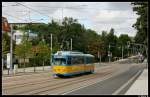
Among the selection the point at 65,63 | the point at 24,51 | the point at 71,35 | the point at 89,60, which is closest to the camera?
the point at 65,63

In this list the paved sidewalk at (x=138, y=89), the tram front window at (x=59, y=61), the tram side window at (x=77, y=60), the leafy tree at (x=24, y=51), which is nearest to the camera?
the paved sidewalk at (x=138, y=89)

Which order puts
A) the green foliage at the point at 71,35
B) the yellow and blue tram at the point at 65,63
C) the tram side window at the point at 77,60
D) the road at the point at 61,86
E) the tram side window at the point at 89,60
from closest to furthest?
the road at the point at 61,86, the yellow and blue tram at the point at 65,63, the tram side window at the point at 77,60, the tram side window at the point at 89,60, the green foliage at the point at 71,35

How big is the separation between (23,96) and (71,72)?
77.8 feet

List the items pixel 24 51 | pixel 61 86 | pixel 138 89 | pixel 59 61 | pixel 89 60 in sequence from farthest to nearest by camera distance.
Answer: pixel 24 51 → pixel 89 60 → pixel 59 61 → pixel 61 86 → pixel 138 89

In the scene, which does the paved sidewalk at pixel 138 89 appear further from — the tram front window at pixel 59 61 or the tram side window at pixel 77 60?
the tram side window at pixel 77 60

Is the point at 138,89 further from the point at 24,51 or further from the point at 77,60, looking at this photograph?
the point at 24,51

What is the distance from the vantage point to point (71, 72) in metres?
44.9

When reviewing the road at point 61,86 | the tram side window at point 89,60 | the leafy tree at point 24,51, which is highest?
the leafy tree at point 24,51

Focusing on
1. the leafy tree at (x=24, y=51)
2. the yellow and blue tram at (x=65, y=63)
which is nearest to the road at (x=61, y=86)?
the yellow and blue tram at (x=65, y=63)

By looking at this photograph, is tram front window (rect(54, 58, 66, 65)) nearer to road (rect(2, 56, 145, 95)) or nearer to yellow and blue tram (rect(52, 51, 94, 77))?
yellow and blue tram (rect(52, 51, 94, 77))

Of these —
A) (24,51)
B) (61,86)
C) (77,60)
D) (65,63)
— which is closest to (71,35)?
(24,51)

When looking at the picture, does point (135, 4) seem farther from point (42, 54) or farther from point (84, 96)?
point (42, 54)

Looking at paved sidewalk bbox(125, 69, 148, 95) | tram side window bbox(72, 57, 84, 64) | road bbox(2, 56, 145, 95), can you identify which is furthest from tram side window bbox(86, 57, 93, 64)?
paved sidewalk bbox(125, 69, 148, 95)

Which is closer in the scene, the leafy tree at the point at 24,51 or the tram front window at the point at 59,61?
the tram front window at the point at 59,61
